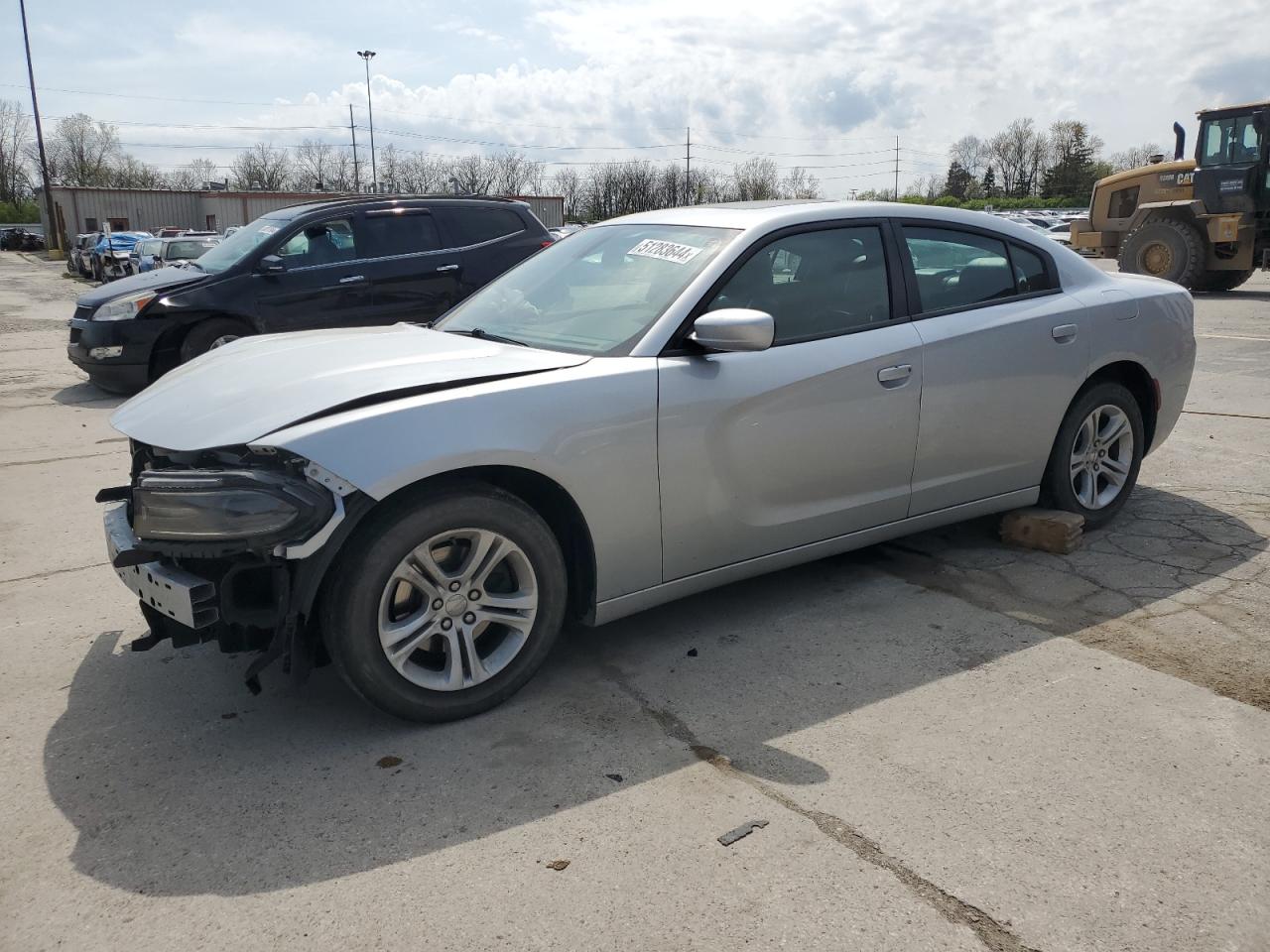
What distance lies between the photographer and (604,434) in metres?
3.35

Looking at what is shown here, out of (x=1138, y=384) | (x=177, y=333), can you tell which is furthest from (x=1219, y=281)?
(x=177, y=333)

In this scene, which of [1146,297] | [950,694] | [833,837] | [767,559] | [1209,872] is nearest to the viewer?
[1209,872]

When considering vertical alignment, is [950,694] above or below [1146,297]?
below

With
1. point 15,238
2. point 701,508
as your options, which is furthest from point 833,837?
point 15,238

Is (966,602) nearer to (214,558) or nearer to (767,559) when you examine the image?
(767,559)

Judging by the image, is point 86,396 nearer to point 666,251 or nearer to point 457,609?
point 666,251

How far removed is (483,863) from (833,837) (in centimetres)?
90

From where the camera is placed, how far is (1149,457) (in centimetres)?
657

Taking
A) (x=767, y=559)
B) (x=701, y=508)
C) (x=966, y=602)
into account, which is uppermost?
(x=701, y=508)

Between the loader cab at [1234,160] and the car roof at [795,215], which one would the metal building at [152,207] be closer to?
the loader cab at [1234,160]

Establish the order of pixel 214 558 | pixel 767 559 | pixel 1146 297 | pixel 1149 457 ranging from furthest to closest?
pixel 1149 457 < pixel 1146 297 < pixel 767 559 < pixel 214 558

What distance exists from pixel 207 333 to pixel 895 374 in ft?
23.2

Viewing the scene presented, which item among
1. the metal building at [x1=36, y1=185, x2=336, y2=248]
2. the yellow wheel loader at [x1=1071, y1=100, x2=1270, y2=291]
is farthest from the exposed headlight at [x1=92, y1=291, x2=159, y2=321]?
the metal building at [x1=36, y1=185, x2=336, y2=248]

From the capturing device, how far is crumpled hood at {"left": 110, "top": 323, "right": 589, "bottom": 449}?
3088 mm
